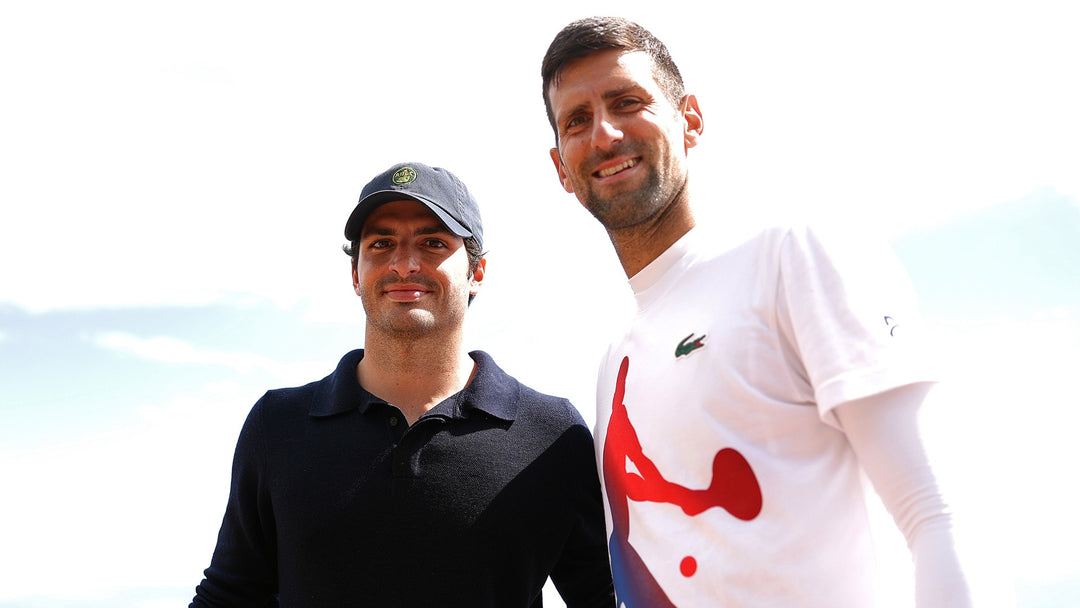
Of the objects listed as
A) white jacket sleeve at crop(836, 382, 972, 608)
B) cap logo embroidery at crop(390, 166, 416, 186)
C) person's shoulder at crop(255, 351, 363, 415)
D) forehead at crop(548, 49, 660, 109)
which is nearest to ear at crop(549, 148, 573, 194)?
→ forehead at crop(548, 49, 660, 109)

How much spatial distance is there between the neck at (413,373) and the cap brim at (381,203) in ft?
1.65

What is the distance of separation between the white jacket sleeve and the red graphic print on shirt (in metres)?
0.33

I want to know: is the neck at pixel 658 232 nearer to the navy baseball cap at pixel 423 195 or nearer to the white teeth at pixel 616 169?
the white teeth at pixel 616 169

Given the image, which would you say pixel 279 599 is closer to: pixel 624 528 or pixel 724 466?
pixel 624 528

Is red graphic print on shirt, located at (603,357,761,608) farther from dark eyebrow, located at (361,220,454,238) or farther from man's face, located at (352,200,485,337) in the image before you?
dark eyebrow, located at (361,220,454,238)

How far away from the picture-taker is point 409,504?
3.17 meters

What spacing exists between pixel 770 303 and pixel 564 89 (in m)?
1.26

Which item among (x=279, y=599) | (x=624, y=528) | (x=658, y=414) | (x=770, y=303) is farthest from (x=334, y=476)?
(x=770, y=303)

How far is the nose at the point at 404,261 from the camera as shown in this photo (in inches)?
137

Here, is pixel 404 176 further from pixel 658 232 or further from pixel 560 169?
pixel 658 232

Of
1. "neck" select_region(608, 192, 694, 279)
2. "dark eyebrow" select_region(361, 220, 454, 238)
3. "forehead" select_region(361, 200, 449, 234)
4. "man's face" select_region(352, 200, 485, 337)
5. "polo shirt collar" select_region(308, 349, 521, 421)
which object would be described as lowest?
"polo shirt collar" select_region(308, 349, 521, 421)

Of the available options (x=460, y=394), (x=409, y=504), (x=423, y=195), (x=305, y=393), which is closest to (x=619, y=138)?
(x=423, y=195)

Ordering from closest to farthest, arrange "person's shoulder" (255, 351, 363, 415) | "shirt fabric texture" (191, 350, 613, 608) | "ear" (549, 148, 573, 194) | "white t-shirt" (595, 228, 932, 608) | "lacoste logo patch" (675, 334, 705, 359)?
"white t-shirt" (595, 228, 932, 608) < "lacoste logo patch" (675, 334, 705, 359) < "shirt fabric texture" (191, 350, 613, 608) < "ear" (549, 148, 573, 194) < "person's shoulder" (255, 351, 363, 415)

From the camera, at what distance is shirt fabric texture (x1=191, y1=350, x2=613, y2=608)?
10.3 feet
